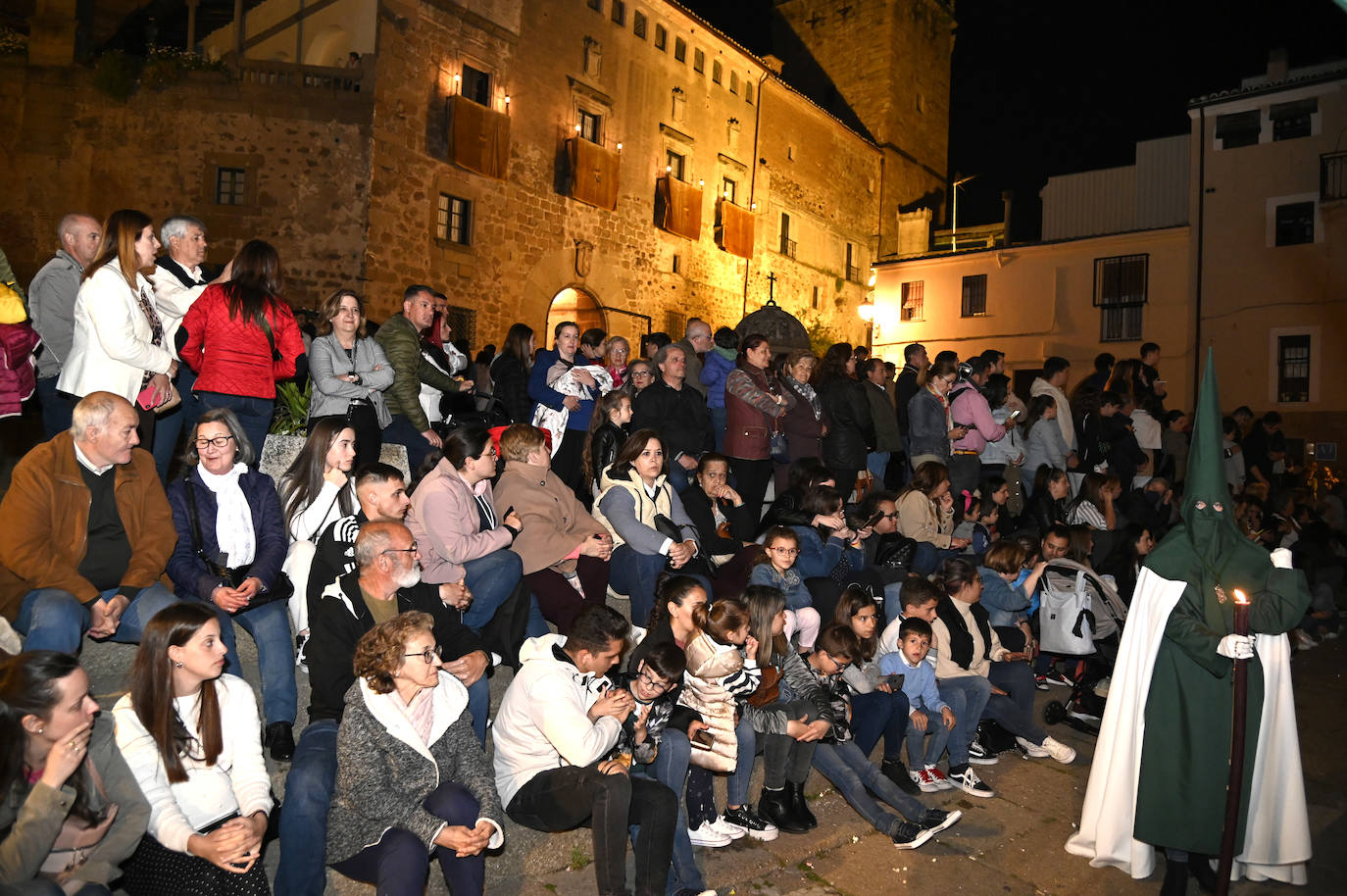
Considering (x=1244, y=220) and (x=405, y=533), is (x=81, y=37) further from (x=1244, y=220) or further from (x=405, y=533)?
(x=1244, y=220)

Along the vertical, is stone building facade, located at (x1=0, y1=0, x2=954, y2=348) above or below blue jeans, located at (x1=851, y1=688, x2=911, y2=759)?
above

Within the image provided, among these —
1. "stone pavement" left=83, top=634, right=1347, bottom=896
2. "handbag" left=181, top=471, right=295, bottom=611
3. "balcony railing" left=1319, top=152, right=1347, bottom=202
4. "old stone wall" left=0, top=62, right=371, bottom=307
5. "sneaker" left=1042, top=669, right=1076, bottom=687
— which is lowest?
"stone pavement" left=83, top=634, right=1347, bottom=896

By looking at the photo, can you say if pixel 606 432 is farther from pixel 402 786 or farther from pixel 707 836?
pixel 402 786

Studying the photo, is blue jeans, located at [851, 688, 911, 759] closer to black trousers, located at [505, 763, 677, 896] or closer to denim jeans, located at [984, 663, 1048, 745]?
denim jeans, located at [984, 663, 1048, 745]

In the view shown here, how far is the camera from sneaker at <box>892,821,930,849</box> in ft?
16.3

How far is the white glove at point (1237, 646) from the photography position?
4227 mm

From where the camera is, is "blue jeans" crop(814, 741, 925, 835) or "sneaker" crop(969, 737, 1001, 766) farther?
"sneaker" crop(969, 737, 1001, 766)

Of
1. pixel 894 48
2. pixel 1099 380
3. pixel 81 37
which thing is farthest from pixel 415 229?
pixel 894 48

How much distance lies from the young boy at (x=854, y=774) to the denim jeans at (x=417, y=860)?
7.04ft

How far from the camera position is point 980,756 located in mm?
6316

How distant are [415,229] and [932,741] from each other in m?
15.9

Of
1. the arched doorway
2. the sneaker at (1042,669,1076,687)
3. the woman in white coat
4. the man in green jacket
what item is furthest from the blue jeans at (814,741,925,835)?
the arched doorway

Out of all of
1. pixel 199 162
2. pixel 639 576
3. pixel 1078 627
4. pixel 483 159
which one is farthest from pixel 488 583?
pixel 483 159

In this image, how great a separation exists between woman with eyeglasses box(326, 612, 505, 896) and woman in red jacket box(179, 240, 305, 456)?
7.82ft
